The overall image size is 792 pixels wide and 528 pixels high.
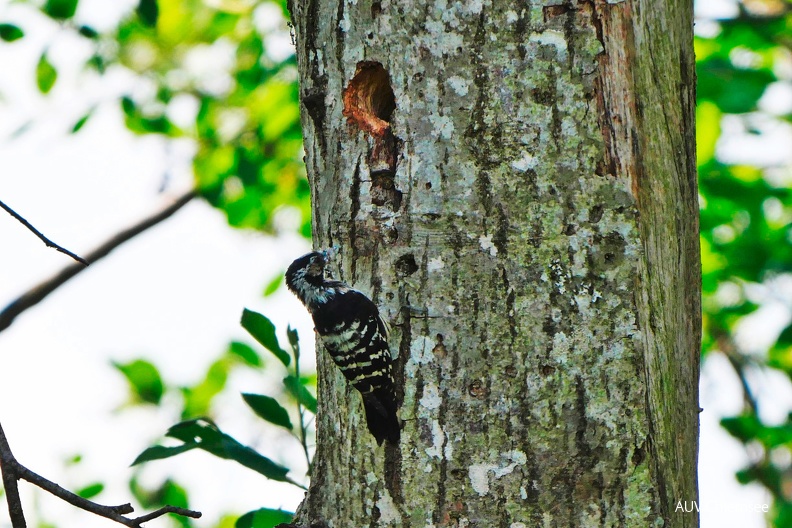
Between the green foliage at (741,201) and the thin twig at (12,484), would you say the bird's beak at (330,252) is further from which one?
the green foliage at (741,201)

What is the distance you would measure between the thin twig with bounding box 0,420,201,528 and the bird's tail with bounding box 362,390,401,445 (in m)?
0.74

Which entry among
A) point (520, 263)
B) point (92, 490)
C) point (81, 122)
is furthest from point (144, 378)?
point (520, 263)

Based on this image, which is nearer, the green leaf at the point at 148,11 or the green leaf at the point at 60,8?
the green leaf at the point at 148,11

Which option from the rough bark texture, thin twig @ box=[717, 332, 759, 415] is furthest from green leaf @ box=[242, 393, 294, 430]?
thin twig @ box=[717, 332, 759, 415]

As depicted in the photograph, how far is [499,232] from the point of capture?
2322 millimetres

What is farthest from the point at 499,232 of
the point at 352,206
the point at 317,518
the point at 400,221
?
the point at 317,518

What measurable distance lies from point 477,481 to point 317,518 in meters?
0.55

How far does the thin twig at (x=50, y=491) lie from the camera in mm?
1661

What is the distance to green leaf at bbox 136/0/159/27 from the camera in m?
3.91

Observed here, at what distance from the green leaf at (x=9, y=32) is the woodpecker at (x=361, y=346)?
2115 mm

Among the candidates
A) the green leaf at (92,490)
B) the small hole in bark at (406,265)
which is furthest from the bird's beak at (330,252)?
the green leaf at (92,490)

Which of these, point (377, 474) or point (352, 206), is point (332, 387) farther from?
point (352, 206)

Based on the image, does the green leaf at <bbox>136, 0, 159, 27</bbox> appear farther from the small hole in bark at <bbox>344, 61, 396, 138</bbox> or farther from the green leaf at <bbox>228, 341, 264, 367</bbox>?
the small hole in bark at <bbox>344, 61, 396, 138</bbox>

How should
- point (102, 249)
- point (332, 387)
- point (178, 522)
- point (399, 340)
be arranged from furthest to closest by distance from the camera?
point (102, 249)
point (178, 522)
point (332, 387)
point (399, 340)
